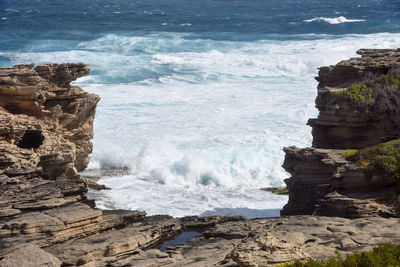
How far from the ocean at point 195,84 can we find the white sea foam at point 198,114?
0.09 meters

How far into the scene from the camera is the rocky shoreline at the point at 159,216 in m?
12.1

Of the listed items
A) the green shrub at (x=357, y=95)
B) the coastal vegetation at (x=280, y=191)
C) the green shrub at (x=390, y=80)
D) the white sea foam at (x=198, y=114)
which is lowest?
the coastal vegetation at (x=280, y=191)

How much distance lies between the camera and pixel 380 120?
19.0 metres

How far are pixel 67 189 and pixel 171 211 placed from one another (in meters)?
8.18

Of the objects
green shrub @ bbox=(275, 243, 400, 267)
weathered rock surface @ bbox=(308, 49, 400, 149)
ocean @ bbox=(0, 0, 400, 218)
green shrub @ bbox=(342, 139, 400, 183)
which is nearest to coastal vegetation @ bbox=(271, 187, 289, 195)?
ocean @ bbox=(0, 0, 400, 218)

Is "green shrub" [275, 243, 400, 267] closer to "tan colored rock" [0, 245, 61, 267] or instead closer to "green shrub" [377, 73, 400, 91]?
"tan colored rock" [0, 245, 61, 267]

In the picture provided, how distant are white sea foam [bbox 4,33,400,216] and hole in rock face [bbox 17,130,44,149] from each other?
4.40 m

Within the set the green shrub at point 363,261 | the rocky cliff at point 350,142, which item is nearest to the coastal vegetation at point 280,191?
the rocky cliff at point 350,142

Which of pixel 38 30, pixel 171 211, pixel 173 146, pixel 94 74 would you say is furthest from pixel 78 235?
pixel 38 30

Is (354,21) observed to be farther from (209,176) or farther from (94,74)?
(209,176)

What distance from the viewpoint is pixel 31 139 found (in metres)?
18.3

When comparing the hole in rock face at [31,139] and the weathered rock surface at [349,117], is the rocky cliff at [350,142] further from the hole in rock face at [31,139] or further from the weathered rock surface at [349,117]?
the hole in rock face at [31,139]

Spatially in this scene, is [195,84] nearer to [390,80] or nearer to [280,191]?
[280,191]

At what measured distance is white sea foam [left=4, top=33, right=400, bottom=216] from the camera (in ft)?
84.5
